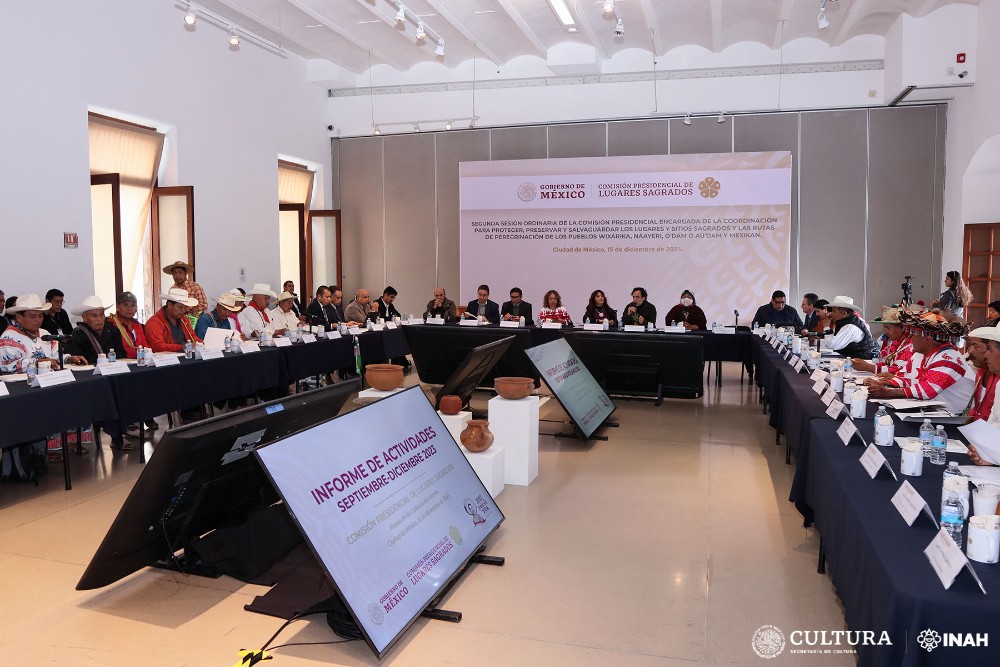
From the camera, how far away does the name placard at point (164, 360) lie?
16.8 ft

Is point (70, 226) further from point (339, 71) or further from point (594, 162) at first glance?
point (594, 162)

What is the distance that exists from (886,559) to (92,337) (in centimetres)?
539

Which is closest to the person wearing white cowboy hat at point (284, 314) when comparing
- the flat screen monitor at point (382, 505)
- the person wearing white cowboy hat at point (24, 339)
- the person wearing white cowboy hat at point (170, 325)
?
the person wearing white cowboy hat at point (170, 325)

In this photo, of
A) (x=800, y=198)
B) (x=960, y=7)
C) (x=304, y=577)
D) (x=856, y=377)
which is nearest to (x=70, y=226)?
(x=304, y=577)

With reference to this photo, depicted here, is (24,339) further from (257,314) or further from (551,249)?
(551,249)

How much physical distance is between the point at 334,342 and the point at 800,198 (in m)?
7.00

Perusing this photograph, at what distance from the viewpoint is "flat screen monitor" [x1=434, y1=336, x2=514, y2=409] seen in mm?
4879

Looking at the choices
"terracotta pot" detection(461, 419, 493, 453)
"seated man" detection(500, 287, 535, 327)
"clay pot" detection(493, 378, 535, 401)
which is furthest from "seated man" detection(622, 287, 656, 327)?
"terracotta pot" detection(461, 419, 493, 453)

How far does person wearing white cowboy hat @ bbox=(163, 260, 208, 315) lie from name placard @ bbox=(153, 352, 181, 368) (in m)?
1.64

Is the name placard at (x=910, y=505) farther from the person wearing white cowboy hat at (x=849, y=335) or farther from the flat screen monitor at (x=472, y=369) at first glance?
the person wearing white cowboy hat at (x=849, y=335)

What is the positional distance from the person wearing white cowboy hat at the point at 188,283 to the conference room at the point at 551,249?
0.24 metres

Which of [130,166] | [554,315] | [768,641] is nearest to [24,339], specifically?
[130,166]

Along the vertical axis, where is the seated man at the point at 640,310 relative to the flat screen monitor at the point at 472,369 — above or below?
above

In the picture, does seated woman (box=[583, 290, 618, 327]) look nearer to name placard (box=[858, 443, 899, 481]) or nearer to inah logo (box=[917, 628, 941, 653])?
name placard (box=[858, 443, 899, 481])
